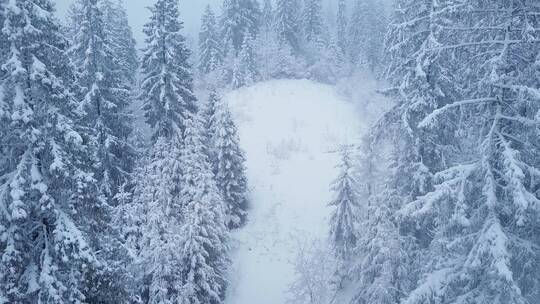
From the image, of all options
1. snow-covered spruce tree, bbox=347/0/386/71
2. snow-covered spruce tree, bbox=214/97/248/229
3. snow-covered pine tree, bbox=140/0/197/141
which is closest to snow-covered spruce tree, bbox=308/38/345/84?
snow-covered spruce tree, bbox=347/0/386/71

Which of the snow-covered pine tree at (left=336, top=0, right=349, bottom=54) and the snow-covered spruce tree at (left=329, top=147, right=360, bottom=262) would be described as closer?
the snow-covered spruce tree at (left=329, top=147, right=360, bottom=262)

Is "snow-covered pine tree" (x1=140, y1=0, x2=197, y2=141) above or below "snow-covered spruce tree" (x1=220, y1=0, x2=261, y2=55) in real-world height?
below

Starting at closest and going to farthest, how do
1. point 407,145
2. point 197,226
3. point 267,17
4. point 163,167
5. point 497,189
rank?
point 497,189 < point 407,145 < point 197,226 < point 163,167 < point 267,17

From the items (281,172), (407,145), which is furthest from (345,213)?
(281,172)

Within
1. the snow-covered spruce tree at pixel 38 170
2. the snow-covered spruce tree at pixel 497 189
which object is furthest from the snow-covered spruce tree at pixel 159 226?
the snow-covered spruce tree at pixel 497 189

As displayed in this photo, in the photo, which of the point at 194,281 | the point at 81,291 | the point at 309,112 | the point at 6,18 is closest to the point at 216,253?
the point at 194,281

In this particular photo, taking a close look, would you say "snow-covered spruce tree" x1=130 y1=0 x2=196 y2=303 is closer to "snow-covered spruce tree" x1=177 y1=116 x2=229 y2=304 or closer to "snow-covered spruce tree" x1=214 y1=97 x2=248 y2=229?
"snow-covered spruce tree" x1=177 y1=116 x2=229 y2=304

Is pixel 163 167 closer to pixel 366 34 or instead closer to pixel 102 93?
pixel 102 93

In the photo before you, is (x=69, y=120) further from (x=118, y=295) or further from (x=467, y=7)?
(x=467, y=7)
